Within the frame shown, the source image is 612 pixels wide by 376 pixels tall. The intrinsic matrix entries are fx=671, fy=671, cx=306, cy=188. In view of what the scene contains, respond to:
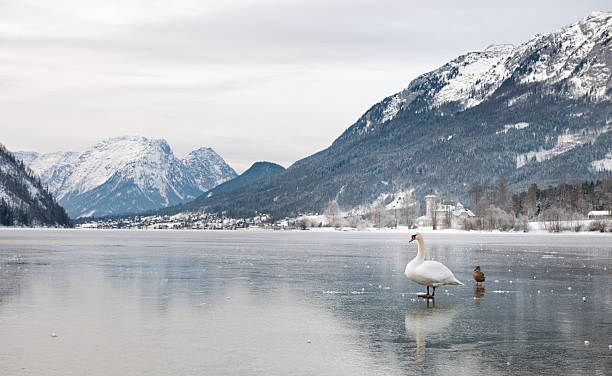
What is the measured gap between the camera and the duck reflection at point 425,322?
1694cm

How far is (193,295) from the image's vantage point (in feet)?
82.9

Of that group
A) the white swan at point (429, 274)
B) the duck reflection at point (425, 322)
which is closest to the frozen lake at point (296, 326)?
the duck reflection at point (425, 322)

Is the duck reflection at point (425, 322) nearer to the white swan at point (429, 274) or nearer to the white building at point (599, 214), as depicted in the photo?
the white swan at point (429, 274)

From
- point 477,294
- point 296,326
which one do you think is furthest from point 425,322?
point 477,294

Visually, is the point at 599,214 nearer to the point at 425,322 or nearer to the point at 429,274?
the point at 429,274

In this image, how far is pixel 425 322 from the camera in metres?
19.6

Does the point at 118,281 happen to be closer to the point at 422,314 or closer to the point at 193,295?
the point at 193,295

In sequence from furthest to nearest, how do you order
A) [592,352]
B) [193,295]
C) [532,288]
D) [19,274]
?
1. [19,274]
2. [532,288]
3. [193,295]
4. [592,352]

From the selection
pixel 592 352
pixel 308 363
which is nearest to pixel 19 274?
pixel 308 363

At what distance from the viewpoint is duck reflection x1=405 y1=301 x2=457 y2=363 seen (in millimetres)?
16938

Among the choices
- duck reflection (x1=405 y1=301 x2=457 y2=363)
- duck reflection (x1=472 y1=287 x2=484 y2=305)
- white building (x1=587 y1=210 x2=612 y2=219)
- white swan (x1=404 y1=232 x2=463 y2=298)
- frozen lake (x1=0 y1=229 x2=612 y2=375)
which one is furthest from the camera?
white building (x1=587 y1=210 x2=612 y2=219)

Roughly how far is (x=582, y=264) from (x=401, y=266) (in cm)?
1246

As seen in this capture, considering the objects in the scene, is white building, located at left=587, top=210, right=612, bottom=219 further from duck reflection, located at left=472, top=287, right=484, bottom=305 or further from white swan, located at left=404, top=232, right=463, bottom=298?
white swan, located at left=404, top=232, right=463, bottom=298

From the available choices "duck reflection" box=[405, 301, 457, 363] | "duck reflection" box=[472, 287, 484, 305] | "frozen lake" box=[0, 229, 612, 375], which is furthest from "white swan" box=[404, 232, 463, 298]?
"duck reflection" box=[405, 301, 457, 363]
